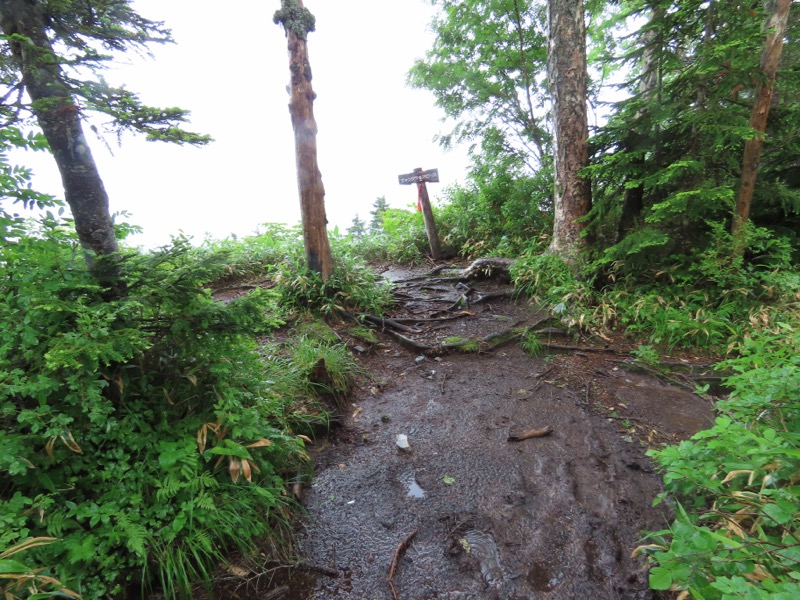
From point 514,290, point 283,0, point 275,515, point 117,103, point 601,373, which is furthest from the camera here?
point 514,290

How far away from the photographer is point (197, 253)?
2416 millimetres

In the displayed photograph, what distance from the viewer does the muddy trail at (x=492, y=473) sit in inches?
77.5

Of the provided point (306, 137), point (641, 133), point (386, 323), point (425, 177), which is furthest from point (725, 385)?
point (425, 177)

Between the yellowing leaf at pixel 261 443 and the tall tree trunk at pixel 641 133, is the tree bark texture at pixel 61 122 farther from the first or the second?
the tall tree trunk at pixel 641 133

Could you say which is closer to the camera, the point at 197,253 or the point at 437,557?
the point at 437,557

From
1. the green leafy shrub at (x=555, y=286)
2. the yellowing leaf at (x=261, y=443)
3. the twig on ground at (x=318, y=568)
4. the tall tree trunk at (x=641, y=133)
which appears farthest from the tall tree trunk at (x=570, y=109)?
the twig on ground at (x=318, y=568)

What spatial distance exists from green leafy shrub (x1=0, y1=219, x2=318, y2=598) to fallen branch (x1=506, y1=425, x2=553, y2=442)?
6.57ft

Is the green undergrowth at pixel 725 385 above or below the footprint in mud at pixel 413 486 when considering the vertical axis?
above

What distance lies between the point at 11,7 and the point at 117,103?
2.31ft

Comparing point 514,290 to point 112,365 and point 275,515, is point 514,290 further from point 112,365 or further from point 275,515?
point 112,365

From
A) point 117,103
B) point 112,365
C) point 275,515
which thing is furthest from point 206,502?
point 117,103

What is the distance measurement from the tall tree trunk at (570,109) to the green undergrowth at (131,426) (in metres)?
5.08

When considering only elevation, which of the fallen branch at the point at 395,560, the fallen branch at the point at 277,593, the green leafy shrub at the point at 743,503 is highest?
the green leafy shrub at the point at 743,503

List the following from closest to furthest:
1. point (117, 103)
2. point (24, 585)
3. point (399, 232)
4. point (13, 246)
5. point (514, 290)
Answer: point (24, 585) < point (13, 246) < point (117, 103) < point (514, 290) < point (399, 232)
